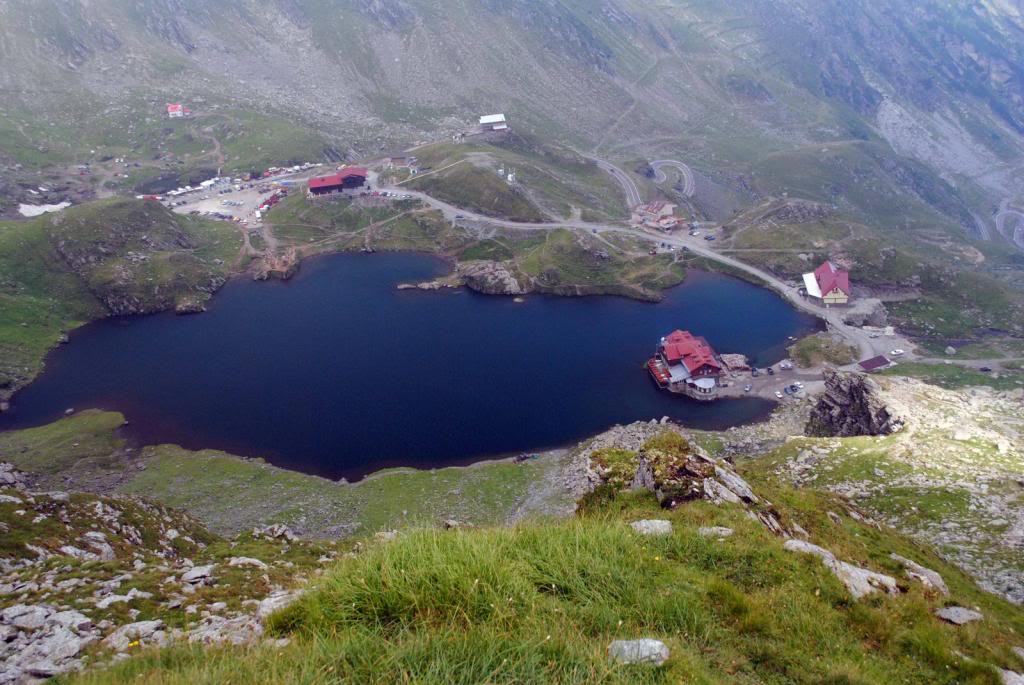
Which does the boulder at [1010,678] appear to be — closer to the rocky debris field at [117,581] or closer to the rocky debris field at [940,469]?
the rocky debris field at [117,581]

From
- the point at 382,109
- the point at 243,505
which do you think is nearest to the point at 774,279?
the point at 243,505

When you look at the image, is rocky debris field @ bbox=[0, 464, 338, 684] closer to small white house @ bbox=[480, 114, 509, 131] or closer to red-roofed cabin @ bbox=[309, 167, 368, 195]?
red-roofed cabin @ bbox=[309, 167, 368, 195]

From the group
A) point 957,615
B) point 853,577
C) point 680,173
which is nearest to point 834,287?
point 680,173

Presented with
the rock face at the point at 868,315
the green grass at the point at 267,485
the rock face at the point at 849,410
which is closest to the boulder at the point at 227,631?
the green grass at the point at 267,485

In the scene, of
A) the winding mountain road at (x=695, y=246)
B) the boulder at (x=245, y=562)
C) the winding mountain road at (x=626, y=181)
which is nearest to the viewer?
the boulder at (x=245, y=562)

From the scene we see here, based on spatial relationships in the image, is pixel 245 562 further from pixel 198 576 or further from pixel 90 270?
pixel 90 270

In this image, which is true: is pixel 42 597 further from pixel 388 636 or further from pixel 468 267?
pixel 468 267
